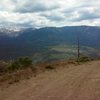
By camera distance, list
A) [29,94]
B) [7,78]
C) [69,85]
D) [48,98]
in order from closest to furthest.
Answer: [48,98] < [29,94] < [69,85] < [7,78]

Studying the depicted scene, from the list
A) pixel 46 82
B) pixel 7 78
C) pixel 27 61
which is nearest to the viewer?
pixel 46 82

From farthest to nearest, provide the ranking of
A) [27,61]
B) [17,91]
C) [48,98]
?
[27,61], [17,91], [48,98]

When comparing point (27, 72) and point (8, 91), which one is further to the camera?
point (27, 72)

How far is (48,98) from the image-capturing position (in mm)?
15273

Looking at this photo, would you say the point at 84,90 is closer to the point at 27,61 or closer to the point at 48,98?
the point at 48,98

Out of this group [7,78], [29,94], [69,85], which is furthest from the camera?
[7,78]

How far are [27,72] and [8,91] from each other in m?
8.18

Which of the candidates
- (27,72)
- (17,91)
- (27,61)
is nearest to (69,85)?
(17,91)

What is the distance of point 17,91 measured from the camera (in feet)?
58.5

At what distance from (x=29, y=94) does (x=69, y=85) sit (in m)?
3.88

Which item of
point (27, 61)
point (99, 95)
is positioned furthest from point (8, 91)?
point (27, 61)

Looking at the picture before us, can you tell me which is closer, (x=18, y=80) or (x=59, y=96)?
(x=59, y=96)

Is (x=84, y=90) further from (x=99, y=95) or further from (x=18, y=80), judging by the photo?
(x=18, y=80)

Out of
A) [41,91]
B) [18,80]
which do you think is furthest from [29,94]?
[18,80]
